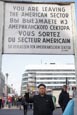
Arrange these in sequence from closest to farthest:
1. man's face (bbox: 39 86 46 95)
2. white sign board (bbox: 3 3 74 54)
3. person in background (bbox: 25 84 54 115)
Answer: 1. man's face (bbox: 39 86 46 95)
2. person in background (bbox: 25 84 54 115)
3. white sign board (bbox: 3 3 74 54)

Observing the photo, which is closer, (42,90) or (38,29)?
(42,90)

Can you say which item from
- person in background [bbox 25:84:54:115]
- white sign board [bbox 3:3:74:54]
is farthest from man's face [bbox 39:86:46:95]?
white sign board [bbox 3:3:74:54]

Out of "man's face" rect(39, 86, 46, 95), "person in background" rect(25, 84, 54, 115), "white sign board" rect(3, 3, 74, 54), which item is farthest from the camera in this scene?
"white sign board" rect(3, 3, 74, 54)

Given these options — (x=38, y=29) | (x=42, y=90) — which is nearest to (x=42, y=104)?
(x=42, y=90)

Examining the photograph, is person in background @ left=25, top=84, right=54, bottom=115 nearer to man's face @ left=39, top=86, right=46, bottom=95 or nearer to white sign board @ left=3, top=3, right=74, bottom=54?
man's face @ left=39, top=86, right=46, bottom=95

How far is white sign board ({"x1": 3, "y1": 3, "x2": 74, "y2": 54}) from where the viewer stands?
809 centimetres

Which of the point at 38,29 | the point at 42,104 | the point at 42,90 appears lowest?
the point at 42,104

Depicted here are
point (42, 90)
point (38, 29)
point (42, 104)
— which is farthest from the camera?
point (38, 29)

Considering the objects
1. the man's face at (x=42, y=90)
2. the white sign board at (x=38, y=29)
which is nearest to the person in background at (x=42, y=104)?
the man's face at (x=42, y=90)

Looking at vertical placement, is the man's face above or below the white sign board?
below

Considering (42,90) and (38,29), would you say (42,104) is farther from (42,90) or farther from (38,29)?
(38,29)

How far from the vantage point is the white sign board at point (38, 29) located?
809cm

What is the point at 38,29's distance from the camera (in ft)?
26.8

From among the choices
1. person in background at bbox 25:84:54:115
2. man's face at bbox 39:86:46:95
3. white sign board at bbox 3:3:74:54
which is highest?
white sign board at bbox 3:3:74:54
